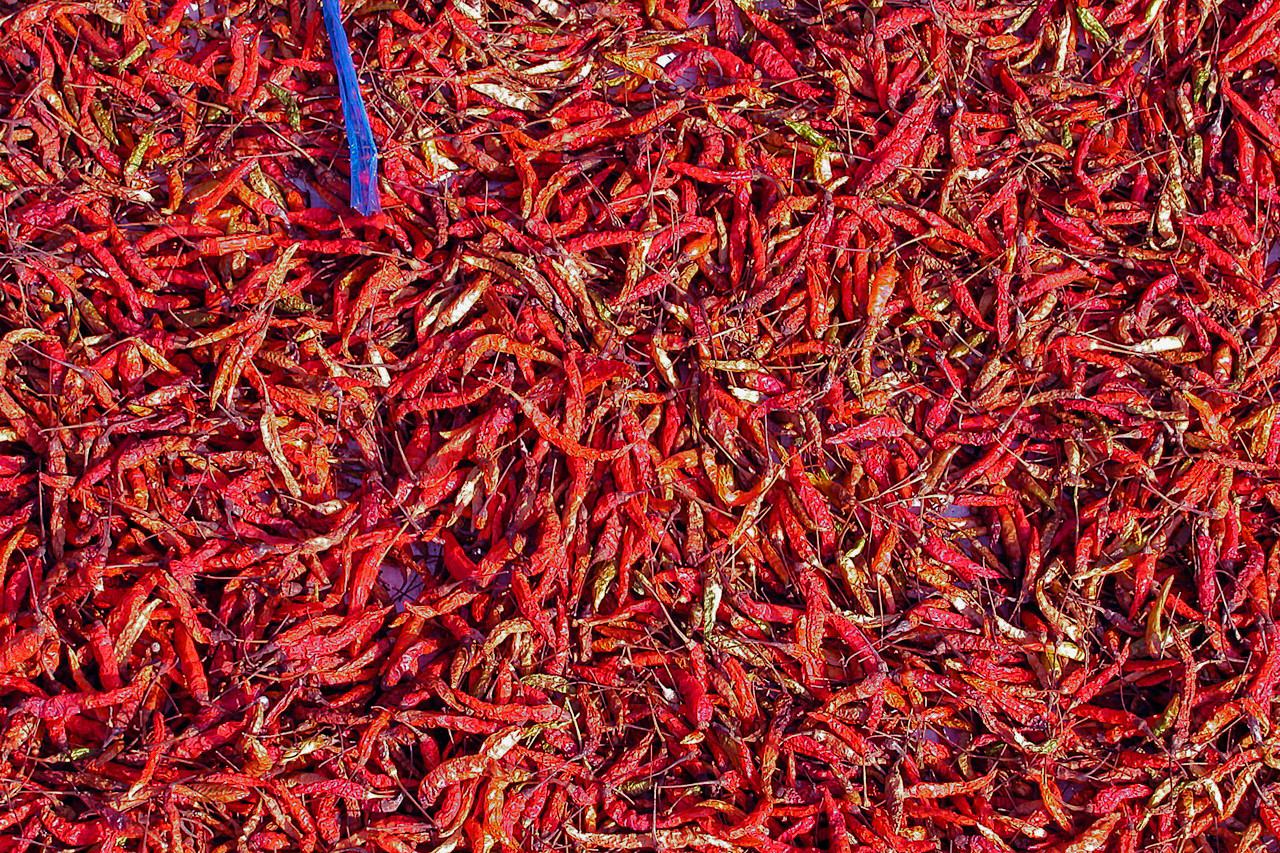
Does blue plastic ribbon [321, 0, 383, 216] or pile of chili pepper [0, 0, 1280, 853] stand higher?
blue plastic ribbon [321, 0, 383, 216]

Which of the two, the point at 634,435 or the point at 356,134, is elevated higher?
the point at 356,134

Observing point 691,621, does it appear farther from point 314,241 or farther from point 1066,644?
point 314,241

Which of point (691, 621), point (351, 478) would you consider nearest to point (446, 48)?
point (351, 478)

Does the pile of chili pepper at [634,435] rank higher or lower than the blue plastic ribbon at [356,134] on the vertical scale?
lower

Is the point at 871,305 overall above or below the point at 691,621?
above
